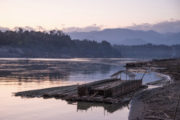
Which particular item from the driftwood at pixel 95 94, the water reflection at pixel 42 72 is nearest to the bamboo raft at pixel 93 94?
the driftwood at pixel 95 94

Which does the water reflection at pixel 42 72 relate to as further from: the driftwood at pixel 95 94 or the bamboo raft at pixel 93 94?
the bamboo raft at pixel 93 94

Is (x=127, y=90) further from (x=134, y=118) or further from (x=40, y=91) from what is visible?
(x=134, y=118)

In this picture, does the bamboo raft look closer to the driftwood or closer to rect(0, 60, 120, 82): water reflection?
the driftwood

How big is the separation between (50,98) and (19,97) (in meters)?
4.13

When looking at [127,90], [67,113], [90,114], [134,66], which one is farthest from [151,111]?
[134,66]

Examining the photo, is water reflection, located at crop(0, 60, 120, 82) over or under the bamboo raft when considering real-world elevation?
under

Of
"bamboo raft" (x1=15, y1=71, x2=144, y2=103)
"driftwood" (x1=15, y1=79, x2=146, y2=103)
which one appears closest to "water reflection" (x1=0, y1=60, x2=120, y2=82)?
"driftwood" (x1=15, y1=79, x2=146, y2=103)

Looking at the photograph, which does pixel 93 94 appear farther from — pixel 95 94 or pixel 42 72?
pixel 42 72

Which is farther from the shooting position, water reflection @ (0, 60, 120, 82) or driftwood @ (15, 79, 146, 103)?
water reflection @ (0, 60, 120, 82)

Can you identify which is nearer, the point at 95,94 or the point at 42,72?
the point at 95,94

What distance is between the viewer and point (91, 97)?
3222 centimetres

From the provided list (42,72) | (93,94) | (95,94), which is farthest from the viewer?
(42,72)

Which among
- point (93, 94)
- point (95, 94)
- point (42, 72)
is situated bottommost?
point (42, 72)

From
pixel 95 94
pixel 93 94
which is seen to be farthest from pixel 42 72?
pixel 95 94
